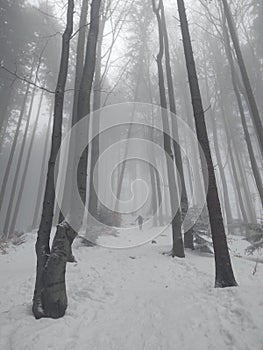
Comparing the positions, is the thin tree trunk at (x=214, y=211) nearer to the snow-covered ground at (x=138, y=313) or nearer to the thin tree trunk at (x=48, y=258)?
the snow-covered ground at (x=138, y=313)

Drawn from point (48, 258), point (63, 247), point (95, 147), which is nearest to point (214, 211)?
point (63, 247)

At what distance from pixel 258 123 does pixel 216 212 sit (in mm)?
5085

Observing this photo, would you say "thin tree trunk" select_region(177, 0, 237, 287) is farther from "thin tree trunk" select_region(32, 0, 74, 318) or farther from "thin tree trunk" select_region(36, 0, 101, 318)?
"thin tree trunk" select_region(32, 0, 74, 318)

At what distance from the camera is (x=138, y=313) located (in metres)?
3.53

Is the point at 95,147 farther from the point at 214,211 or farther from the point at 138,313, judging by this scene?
the point at 138,313

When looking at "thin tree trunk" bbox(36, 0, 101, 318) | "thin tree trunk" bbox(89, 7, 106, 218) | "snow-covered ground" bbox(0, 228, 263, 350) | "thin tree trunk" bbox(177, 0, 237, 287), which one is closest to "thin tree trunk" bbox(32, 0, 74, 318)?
"thin tree trunk" bbox(36, 0, 101, 318)

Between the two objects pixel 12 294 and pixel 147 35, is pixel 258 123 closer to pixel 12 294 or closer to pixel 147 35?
pixel 12 294

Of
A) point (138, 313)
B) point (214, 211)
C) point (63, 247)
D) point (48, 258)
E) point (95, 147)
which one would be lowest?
point (138, 313)

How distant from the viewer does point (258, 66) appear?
49.8 feet

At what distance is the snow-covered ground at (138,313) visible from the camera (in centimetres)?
258

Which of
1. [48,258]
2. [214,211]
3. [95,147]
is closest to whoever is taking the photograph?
[48,258]

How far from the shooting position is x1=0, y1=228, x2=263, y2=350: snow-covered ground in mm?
2580

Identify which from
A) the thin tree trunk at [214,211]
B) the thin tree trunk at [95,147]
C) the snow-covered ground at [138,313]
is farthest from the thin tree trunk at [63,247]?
the thin tree trunk at [95,147]

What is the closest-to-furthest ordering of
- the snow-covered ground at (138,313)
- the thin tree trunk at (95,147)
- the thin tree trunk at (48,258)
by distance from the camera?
the snow-covered ground at (138,313), the thin tree trunk at (48,258), the thin tree trunk at (95,147)
